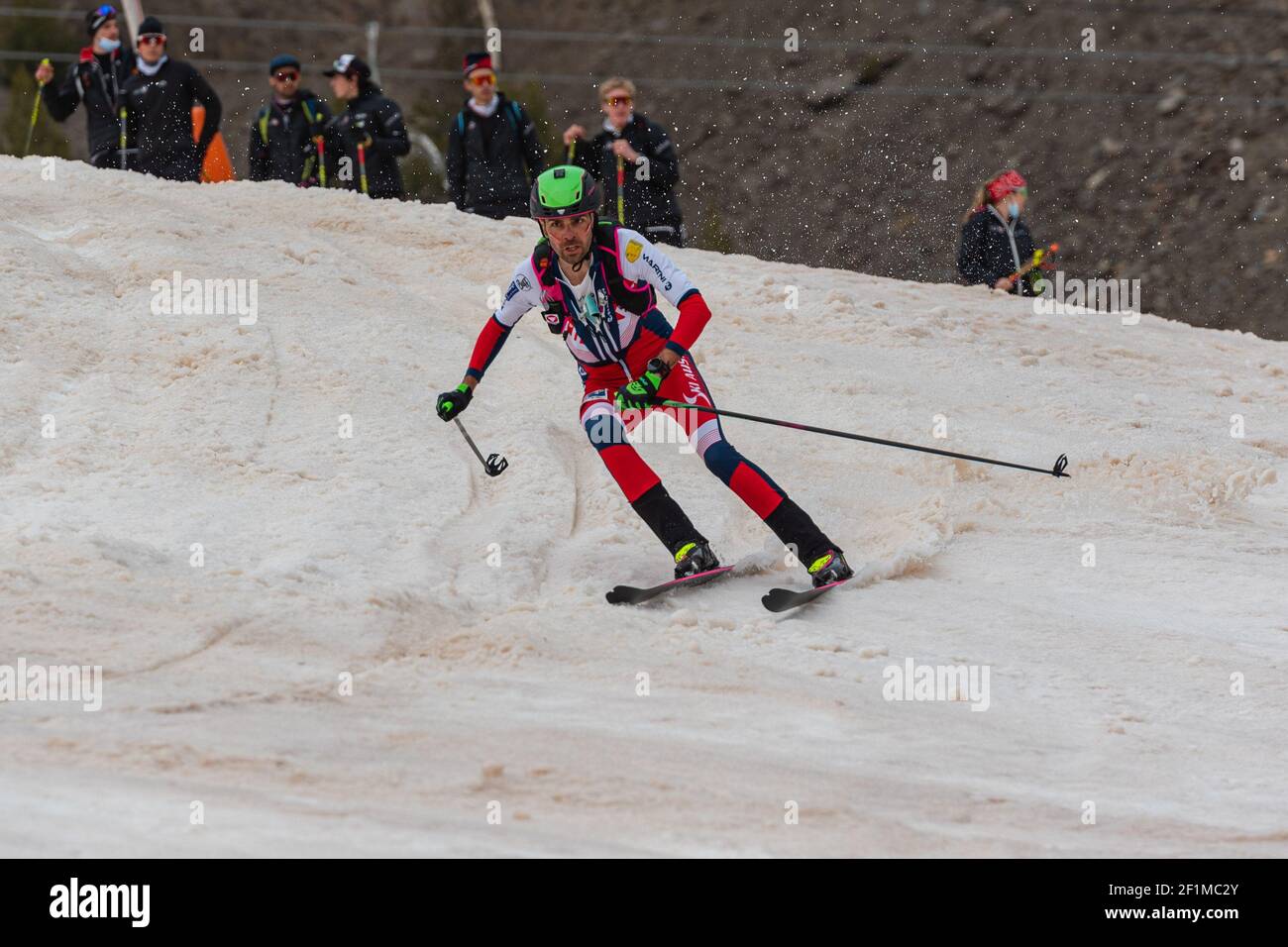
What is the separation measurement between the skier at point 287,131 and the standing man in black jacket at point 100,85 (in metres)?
1.06

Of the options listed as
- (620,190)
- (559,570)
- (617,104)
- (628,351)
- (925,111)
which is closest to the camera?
(628,351)

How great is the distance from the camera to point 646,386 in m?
6.71

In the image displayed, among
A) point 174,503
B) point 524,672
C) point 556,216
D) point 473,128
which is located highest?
point 473,128

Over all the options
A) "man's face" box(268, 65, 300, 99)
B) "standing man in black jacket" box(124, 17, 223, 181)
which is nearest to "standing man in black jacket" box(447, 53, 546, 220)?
"man's face" box(268, 65, 300, 99)

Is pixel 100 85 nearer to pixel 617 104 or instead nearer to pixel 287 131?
pixel 287 131

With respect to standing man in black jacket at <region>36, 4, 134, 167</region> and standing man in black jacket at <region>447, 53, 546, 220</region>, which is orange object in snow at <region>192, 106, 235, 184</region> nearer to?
standing man in black jacket at <region>36, 4, 134, 167</region>

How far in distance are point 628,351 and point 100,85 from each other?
679 cm

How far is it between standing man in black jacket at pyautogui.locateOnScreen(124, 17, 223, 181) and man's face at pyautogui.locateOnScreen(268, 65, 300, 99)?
50cm

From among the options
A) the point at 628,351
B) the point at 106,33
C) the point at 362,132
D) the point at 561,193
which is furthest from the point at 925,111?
the point at 561,193

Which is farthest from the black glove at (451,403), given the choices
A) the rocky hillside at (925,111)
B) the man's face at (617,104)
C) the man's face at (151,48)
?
the rocky hillside at (925,111)

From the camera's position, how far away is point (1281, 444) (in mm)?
9945

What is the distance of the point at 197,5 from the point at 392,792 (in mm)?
35459
